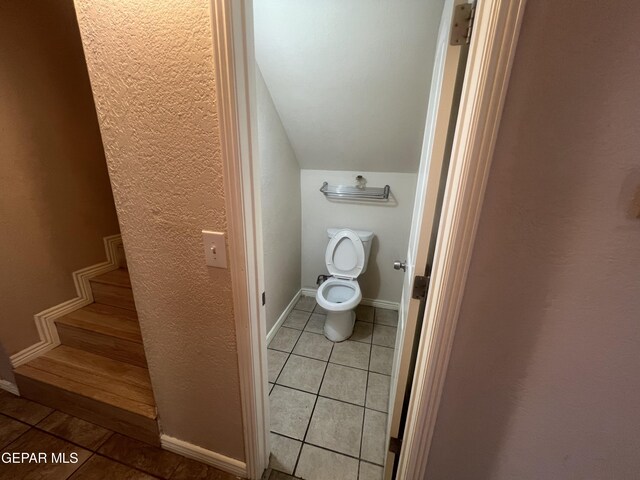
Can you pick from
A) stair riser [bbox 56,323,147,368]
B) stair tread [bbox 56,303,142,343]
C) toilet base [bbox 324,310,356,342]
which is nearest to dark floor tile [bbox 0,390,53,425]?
stair riser [bbox 56,323,147,368]

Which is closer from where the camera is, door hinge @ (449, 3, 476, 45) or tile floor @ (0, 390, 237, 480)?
door hinge @ (449, 3, 476, 45)

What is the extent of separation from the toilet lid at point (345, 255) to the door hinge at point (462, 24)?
1576 millimetres

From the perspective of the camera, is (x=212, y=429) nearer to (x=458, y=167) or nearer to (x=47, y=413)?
(x=47, y=413)

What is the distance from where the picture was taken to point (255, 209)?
0.77 meters

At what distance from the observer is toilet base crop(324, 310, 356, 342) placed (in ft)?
6.35

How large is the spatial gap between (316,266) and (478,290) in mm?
2014

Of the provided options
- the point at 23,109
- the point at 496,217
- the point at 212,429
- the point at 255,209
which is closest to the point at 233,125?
the point at 255,209

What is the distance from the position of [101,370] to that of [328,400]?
131 cm

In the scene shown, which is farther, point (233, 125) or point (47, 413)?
point (47, 413)

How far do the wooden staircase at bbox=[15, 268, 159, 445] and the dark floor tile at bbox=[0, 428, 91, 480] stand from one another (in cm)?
12

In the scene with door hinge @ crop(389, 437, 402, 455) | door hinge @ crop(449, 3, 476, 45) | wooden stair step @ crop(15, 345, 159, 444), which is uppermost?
door hinge @ crop(449, 3, 476, 45)

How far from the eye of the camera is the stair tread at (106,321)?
1.44 meters

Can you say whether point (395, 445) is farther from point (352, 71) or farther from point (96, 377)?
point (352, 71)

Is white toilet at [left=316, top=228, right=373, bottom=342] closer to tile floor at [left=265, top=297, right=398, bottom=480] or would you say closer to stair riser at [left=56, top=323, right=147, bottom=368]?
tile floor at [left=265, top=297, right=398, bottom=480]
